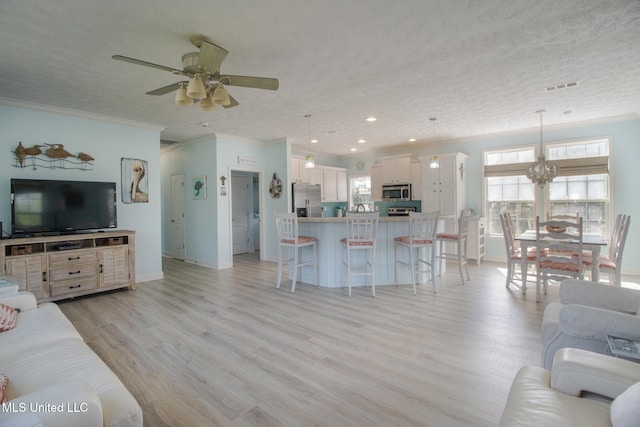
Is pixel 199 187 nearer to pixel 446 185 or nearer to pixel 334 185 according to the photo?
pixel 334 185

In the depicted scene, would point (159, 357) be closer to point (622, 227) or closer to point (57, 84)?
point (57, 84)

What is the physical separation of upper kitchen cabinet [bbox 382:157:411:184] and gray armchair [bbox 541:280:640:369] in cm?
517

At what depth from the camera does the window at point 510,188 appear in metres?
5.99

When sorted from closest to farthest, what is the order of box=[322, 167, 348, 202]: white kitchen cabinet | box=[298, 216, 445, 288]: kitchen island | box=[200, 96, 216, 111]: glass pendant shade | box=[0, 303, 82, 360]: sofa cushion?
box=[0, 303, 82, 360]: sofa cushion < box=[200, 96, 216, 111]: glass pendant shade < box=[298, 216, 445, 288]: kitchen island < box=[322, 167, 348, 202]: white kitchen cabinet

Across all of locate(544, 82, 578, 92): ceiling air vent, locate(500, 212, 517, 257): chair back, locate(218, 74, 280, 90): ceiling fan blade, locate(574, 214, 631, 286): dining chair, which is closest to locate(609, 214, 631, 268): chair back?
locate(574, 214, 631, 286): dining chair

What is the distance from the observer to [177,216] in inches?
279

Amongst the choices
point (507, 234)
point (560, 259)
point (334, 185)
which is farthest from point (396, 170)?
point (560, 259)

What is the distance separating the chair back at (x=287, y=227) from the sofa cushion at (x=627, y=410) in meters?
3.45

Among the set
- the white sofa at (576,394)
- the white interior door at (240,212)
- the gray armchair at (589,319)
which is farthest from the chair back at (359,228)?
the white interior door at (240,212)

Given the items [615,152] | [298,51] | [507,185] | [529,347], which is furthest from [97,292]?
[615,152]

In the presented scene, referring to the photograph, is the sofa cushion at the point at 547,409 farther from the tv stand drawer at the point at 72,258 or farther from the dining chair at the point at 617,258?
the tv stand drawer at the point at 72,258

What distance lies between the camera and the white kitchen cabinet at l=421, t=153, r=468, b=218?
251 inches

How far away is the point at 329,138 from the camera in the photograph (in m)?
6.46

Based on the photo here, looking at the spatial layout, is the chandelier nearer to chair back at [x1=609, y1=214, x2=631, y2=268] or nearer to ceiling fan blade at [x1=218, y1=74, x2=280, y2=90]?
chair back at [x1=609, y1=214, x2=631, y2=268]
